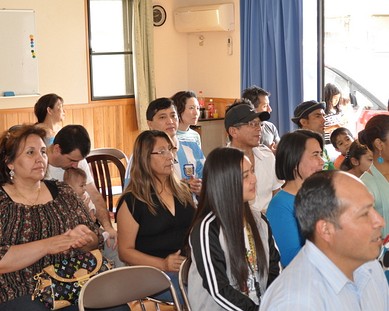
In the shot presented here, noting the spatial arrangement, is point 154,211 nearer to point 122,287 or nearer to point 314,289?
point 122,287

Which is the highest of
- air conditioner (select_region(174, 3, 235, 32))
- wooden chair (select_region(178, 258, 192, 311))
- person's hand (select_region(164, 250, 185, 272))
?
air conditioner (select_region(174, 3, 235, 32))

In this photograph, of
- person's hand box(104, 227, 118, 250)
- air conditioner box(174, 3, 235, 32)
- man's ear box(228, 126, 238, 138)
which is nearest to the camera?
person's hand box(104, 227, 118, 250)

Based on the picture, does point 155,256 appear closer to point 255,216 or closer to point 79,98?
point 255,216

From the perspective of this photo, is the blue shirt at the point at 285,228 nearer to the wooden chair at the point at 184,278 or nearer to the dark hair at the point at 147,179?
the wooden chair at the point at 184,278

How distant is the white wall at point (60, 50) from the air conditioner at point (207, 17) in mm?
1277

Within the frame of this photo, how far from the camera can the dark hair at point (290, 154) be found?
3.47 metres

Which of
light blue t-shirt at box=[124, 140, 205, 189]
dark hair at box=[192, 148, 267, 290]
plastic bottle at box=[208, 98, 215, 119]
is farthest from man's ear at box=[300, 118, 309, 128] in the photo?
plastic bottle at box=[208, 98, 215, 119]

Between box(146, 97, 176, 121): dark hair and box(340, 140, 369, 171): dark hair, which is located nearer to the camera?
box(340, 140, 369, 171): dark hair

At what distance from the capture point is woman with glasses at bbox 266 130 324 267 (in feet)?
10.6

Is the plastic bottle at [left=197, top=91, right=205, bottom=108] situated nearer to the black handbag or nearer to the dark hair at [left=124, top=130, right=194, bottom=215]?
the dark hair at [left=124, top=130, right=194, bottom=215]

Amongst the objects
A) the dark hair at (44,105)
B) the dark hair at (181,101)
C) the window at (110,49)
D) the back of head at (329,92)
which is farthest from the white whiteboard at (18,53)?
the back of head at (329,92)

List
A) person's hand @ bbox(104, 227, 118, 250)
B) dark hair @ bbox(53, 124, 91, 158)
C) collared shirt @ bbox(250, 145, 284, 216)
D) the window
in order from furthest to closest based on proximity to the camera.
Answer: the window
collared shirt @ bbox(250, 145, 284, 216)
dark hair @ bbox(53, 124, 91, 158)
person's hand @ bbox(104, 227, 118, 250)

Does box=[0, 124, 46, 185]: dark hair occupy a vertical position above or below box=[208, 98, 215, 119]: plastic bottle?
above

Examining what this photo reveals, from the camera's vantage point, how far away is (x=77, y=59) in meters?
8.04
